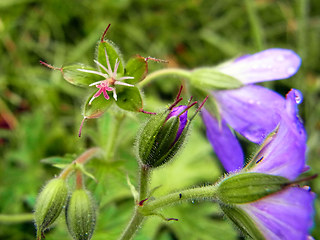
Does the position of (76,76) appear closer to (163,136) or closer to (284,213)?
(163,136)

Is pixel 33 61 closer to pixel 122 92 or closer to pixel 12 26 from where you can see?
pixel 12 26

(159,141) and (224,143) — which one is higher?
(159,141)

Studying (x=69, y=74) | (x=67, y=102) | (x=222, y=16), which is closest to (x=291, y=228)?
(x=69, y=74)

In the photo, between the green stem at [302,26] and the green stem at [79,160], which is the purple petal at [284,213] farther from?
the green stem at [302,26]

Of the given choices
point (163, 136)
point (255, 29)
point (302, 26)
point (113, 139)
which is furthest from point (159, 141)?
point (302, 26)

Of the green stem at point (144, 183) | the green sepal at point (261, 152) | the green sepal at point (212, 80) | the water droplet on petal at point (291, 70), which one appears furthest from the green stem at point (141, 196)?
the water droplet on petal at point (291, 70)

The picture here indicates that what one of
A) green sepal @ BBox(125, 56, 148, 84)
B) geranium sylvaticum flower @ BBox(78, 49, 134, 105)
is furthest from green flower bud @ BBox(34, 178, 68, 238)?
→ green sepal @ BBox(125, 56, 148, 84)

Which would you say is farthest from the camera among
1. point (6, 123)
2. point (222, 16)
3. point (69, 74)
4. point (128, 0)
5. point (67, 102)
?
point (222, 16)
